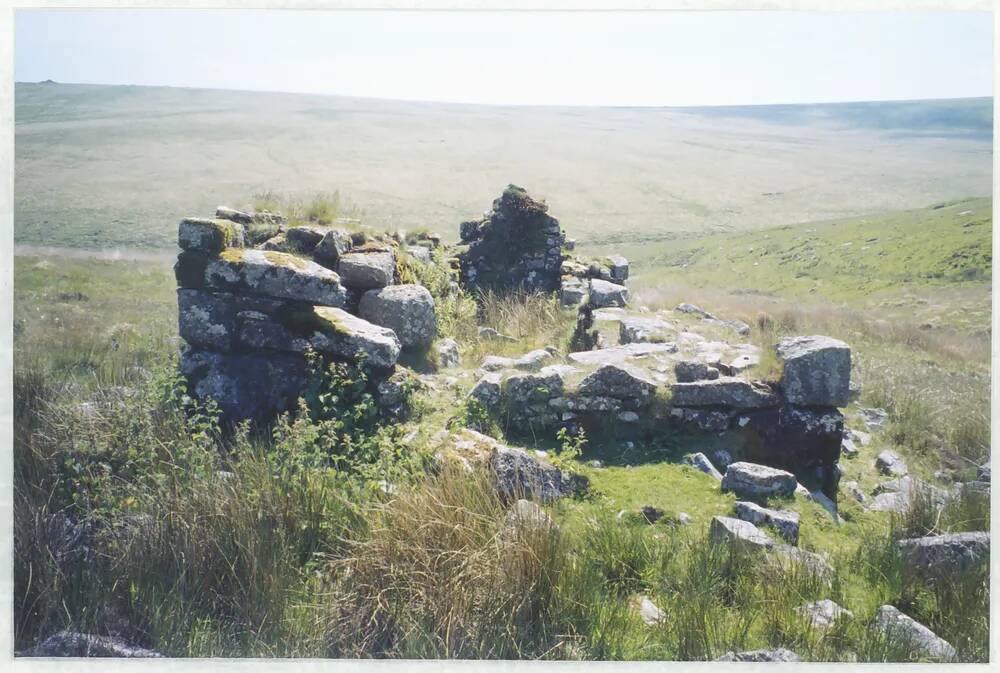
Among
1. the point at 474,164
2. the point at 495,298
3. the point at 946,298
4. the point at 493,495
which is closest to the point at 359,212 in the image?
the point at 495,298

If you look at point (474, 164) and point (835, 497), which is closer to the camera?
point (835, 497)

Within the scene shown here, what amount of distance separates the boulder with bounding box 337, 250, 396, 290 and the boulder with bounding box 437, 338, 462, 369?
3.62 ft

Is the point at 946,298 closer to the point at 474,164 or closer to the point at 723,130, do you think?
the point at 474,164

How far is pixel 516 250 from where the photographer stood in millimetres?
14383

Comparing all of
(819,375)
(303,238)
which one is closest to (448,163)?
(303,238)

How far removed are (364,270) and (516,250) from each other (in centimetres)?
714

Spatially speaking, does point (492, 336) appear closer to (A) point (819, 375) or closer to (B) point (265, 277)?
(B) point (265, 277)

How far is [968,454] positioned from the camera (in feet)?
26.2

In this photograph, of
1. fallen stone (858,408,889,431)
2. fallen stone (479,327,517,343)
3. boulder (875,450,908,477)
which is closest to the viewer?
boulder (875,450,908,477)

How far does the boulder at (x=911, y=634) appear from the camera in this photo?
4.17 metres

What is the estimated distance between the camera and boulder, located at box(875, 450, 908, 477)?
731 centimetres

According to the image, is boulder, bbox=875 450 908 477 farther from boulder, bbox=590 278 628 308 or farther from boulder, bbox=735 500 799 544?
boulder, bbox=590 278 628 308

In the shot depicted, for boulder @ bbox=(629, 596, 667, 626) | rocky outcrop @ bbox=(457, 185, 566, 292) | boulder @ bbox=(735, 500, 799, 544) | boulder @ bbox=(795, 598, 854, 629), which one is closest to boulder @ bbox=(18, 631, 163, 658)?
boulder @ bbox=(629, 596, 667, 626)

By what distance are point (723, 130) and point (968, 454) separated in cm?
9958
